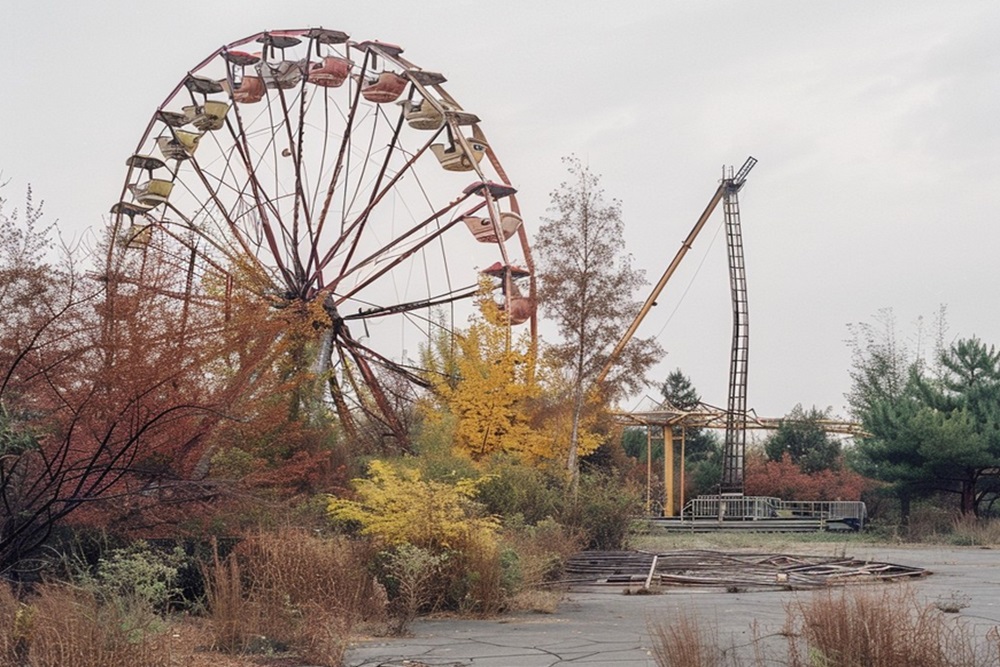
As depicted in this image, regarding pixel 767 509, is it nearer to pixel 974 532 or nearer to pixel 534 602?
pixel 974 532

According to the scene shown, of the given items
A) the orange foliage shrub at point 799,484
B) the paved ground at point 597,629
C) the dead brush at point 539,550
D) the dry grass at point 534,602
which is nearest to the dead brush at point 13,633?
the paved ground at point 597,629

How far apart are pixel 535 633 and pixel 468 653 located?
5.56 ft

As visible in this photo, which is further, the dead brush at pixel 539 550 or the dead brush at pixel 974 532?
the dead brush at pixel 974 532

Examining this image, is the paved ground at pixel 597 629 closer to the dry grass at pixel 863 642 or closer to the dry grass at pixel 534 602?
the dry grass at pixel 534 602

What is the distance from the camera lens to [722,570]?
21766mm

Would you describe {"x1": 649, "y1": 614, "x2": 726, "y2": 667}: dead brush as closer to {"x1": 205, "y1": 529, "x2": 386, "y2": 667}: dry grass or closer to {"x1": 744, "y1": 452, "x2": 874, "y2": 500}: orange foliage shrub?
{"x1": 205, "y1": 529, "x2": 386, "y2": 667}: dry grass

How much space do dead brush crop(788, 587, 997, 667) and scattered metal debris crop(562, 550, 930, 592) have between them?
8.72 meters

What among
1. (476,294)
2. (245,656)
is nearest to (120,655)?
(245,656)

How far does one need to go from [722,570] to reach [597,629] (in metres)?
8.74

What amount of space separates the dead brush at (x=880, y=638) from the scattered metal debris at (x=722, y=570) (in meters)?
8.72

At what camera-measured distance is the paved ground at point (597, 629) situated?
1112cm

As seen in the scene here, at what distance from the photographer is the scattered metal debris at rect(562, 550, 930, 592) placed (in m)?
18.8

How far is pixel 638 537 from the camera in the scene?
30500 millimetres

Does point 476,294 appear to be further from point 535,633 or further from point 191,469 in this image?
point 535,633
